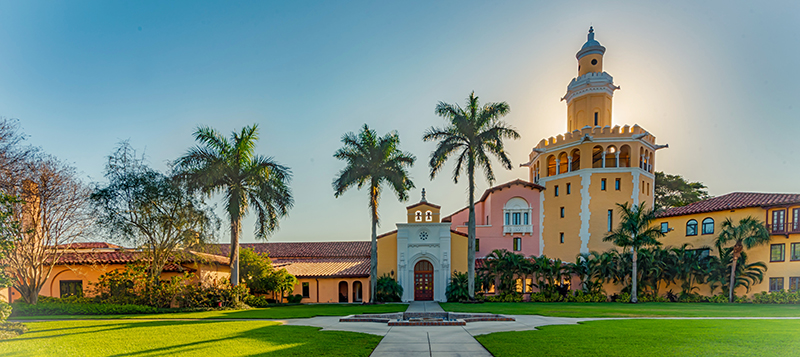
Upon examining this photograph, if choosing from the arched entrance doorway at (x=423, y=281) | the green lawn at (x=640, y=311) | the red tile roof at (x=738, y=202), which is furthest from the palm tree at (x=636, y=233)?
the arched entrance doorway at (x=423, y=281)

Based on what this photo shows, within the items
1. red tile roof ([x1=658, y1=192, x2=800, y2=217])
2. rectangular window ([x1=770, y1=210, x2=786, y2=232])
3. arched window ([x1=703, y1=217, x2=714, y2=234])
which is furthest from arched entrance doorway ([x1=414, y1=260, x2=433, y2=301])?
rectangular window ([x1=770, y1=210, x2=786, y2=232])

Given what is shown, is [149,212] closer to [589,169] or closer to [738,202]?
[589,169]

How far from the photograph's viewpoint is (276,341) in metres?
10.7

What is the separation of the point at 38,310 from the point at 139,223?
6.20 m

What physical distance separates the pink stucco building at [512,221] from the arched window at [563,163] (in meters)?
3.03

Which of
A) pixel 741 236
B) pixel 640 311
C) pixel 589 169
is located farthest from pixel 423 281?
pixel 741 236

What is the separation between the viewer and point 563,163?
1483 inches

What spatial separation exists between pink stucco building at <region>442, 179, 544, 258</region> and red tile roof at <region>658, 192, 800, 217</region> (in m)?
10.3

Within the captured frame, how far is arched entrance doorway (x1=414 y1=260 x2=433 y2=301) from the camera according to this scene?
31.4 meters

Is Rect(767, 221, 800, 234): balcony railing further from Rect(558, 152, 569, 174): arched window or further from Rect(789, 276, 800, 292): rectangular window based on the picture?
Rect(558, 152, 569, 174): arched window

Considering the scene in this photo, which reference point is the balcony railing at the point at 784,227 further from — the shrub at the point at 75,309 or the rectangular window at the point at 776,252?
the shrub at the point at 75,309

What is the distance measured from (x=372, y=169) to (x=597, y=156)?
70.8 feet

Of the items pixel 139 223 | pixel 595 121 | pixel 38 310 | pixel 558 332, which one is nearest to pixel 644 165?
pixel 595 121

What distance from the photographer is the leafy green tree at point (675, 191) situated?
46.8 m
